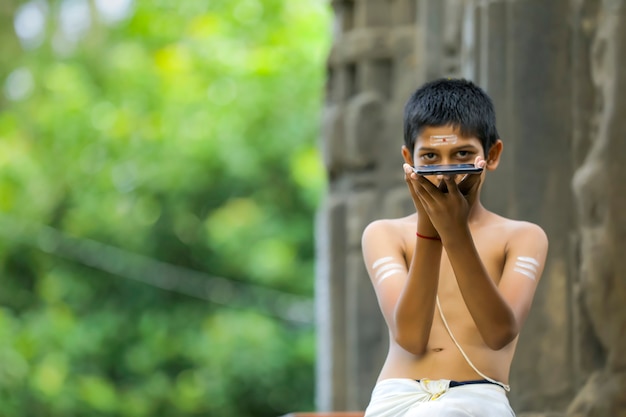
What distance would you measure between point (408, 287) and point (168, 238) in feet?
37.3

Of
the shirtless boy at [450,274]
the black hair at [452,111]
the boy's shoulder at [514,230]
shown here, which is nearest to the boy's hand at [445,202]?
the shirtless boy at [450,274]

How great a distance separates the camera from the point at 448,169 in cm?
264

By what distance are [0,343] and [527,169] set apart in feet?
31.0

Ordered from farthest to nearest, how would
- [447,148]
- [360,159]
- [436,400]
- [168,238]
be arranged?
[168,238]
[360,159]
[447,148]
[436,400]

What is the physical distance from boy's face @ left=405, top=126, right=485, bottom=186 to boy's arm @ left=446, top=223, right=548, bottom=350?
0.25 meters

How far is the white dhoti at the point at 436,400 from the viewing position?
2.72m

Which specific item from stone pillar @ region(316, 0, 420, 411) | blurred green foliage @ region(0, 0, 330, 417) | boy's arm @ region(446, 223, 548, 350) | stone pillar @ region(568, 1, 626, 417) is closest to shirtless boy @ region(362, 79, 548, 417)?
boy's arm @ region(446, 223, 548, 350)

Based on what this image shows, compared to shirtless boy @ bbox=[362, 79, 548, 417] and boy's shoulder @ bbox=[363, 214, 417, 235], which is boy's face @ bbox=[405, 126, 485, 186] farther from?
boy's shoulder @ bbox=[363, 214, 417, 235]

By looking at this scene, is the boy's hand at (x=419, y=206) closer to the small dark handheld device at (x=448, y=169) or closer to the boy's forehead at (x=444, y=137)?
the small dark handheld device at (x=448, y=169)

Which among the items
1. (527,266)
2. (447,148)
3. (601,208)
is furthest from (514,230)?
(601,208)

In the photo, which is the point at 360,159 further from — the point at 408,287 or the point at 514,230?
the point at 408,287

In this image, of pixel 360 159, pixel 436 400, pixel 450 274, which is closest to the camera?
pixel 436 400

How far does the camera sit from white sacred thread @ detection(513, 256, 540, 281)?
292cm

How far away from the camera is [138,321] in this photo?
44.2 ft
